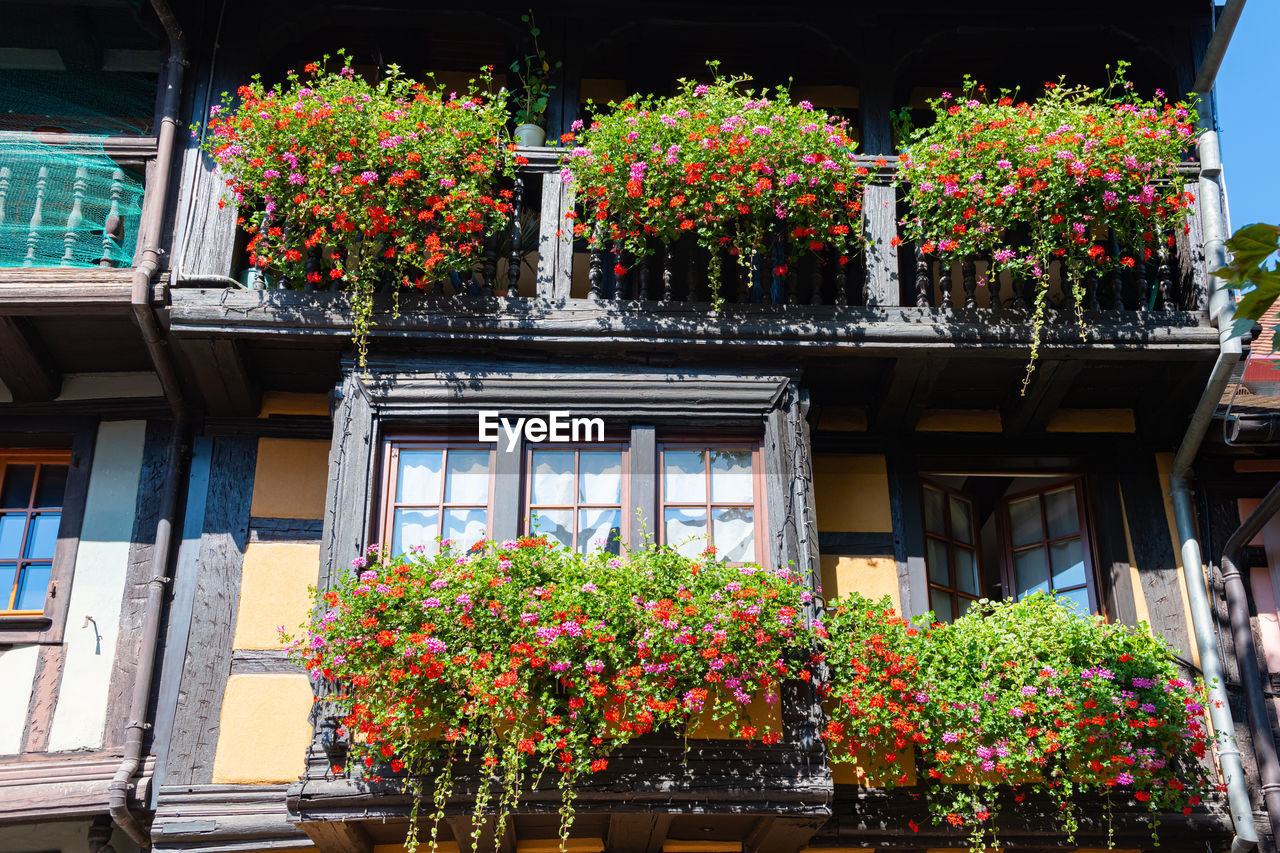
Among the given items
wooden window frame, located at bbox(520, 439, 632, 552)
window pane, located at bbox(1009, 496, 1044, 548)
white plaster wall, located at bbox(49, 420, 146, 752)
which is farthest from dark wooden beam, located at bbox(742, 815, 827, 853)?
white plaster wall, located at bbox(49, 420, 146, 752)

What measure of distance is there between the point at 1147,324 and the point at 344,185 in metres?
4.64

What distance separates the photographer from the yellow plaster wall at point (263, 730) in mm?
7664

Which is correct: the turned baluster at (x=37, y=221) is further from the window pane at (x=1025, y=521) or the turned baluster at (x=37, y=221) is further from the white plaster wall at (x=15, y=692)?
the window pane at (x=1025, y=521)

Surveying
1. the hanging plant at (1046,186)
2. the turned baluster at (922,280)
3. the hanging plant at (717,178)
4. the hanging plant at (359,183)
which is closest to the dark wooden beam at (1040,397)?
the hanging plant at (1046,186)

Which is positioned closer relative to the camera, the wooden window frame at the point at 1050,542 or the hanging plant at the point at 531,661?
the hanging plant at the point at 531,661

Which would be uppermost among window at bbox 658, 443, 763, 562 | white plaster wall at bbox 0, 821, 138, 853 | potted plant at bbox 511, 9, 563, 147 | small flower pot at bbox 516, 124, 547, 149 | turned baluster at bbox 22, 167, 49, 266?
potted plant at bbox 511, 9, 563, 147

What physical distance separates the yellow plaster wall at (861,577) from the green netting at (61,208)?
4518 millimetres

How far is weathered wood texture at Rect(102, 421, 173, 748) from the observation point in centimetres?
789

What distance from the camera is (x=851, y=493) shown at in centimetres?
861

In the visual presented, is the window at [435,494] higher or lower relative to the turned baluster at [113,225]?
lower

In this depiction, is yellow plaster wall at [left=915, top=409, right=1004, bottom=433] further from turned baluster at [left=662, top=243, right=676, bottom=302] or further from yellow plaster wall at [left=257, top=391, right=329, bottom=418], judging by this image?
yellow plaster wall at [left=257, top=391, right=329, bottom=418]

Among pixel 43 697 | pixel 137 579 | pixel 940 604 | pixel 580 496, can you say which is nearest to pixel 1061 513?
pixel 940 604

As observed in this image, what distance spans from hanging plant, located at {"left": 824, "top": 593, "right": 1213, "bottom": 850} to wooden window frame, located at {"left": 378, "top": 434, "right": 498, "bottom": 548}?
80.0 inches

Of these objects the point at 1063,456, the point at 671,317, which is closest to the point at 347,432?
the point at 671,317
